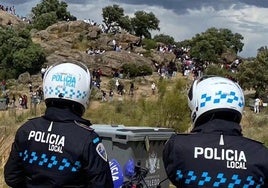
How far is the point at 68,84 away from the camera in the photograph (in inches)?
154

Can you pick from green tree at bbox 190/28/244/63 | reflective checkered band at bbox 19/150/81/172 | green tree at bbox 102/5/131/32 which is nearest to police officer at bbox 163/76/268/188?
reflective checkered band at bbox 19/150/81/172

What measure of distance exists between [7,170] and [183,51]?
2404 inches

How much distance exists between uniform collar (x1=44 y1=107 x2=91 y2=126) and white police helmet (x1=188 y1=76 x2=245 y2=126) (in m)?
0.76

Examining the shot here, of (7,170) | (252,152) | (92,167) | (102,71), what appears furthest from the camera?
(102,71)

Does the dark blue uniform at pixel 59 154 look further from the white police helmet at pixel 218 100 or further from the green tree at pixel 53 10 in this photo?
the green tree at pixel 53 10

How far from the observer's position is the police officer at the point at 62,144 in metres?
3.71

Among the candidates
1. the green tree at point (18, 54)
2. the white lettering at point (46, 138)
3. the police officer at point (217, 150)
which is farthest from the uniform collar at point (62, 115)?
the green tree at point (18, 54)

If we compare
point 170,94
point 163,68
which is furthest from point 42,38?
point 170,94

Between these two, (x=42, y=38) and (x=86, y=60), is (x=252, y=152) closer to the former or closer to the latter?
(x=86, y=60)

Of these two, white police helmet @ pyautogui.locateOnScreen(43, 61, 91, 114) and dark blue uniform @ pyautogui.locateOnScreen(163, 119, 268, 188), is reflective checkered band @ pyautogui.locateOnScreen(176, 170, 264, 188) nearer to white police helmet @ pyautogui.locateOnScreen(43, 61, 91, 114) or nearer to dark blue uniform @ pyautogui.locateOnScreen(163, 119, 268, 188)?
dark blue uniform @ pyautogui.locateOnScreen(163, 119, 268, 188)

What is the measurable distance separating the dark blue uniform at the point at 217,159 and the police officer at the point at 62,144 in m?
0.52

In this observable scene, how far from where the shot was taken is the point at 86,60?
179ft

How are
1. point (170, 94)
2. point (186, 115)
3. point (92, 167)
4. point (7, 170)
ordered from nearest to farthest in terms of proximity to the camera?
1. point (92, 167)
2. point (7, 170)
3. point (186, 115)
4. point (170, 94)

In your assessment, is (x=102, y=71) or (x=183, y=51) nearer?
(x=102, y=71)
